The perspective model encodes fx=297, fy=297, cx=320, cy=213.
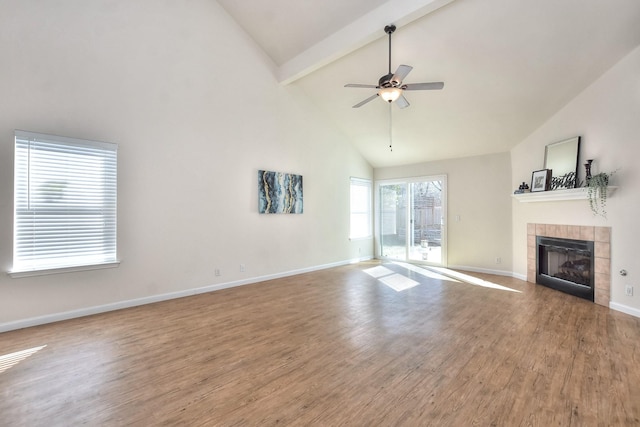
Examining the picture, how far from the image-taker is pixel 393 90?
11.6 feet

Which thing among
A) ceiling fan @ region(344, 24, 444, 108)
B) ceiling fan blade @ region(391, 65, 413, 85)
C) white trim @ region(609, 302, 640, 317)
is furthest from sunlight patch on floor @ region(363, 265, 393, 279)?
ceiling fan blade @ region(391, 65, 413, 85)

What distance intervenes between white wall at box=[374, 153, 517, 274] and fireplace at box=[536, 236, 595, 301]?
2.55 feet

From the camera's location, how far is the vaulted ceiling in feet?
11.7

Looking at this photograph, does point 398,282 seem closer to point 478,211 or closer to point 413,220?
point 413,220

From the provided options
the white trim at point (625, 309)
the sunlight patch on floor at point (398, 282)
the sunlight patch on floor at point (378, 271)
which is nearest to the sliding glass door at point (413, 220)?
the sunlight patch on floor at point (378, 271)

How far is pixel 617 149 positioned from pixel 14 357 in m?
7.11

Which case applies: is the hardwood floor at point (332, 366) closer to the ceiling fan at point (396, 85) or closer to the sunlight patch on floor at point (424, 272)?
the sunlight patch on floor at point (424, 272)

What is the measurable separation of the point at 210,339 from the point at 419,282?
12.4 ft

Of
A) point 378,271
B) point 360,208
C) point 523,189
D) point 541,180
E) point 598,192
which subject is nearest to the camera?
point 598,192

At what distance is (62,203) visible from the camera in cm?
356

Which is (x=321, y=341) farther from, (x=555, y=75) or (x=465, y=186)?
(x=465, y=186)

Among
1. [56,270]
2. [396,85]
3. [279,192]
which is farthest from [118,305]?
[396,85]

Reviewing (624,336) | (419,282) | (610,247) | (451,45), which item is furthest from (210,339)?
(610,247)

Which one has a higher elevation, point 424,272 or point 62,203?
point 62,203
